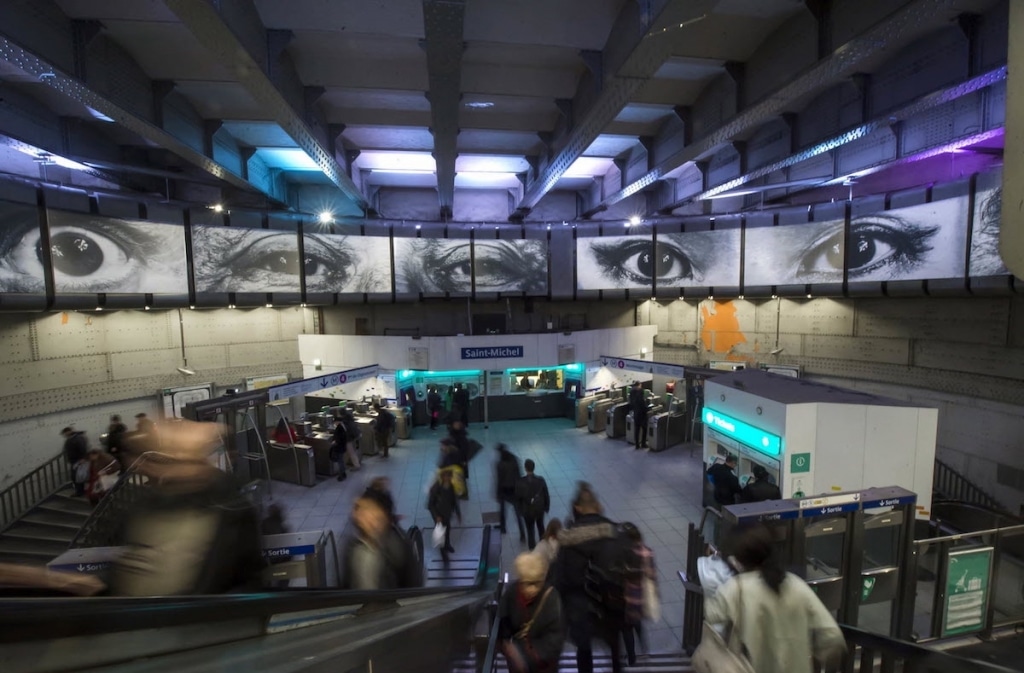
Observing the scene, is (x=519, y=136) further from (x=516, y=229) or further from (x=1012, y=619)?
(x=1012, y=619)

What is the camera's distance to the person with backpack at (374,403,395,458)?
Result: 11008 mm

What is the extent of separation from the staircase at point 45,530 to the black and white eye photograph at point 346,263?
5.90 metres

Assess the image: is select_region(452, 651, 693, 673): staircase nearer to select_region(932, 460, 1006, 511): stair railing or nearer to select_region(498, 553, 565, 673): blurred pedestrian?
select_region(498, 553, 565, 673): blurred pedestrian

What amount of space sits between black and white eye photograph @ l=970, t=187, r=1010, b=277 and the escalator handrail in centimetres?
1105

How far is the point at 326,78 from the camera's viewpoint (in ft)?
17.5

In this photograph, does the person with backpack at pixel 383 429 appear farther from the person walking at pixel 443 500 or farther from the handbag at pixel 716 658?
the handbag at pixel 716 658

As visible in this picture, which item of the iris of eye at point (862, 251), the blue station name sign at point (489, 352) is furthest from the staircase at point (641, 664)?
the iris of eye at point (862, 251)

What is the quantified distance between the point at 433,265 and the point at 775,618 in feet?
36.4

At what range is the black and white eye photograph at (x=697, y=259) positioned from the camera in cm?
1188

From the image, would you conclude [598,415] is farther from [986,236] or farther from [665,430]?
[986,236]

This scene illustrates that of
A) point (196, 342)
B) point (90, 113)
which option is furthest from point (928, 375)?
point (196, 342)

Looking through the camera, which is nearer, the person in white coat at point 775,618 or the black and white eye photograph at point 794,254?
the person in white coat at point 775,618

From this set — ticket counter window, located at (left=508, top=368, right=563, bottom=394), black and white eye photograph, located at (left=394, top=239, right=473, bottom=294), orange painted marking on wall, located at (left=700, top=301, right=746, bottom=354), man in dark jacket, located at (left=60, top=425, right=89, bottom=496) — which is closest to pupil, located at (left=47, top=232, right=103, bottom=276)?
man in dark jacket, located at (left=60, top=425, right=89, bottom=496)

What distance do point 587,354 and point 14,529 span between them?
12.1m
